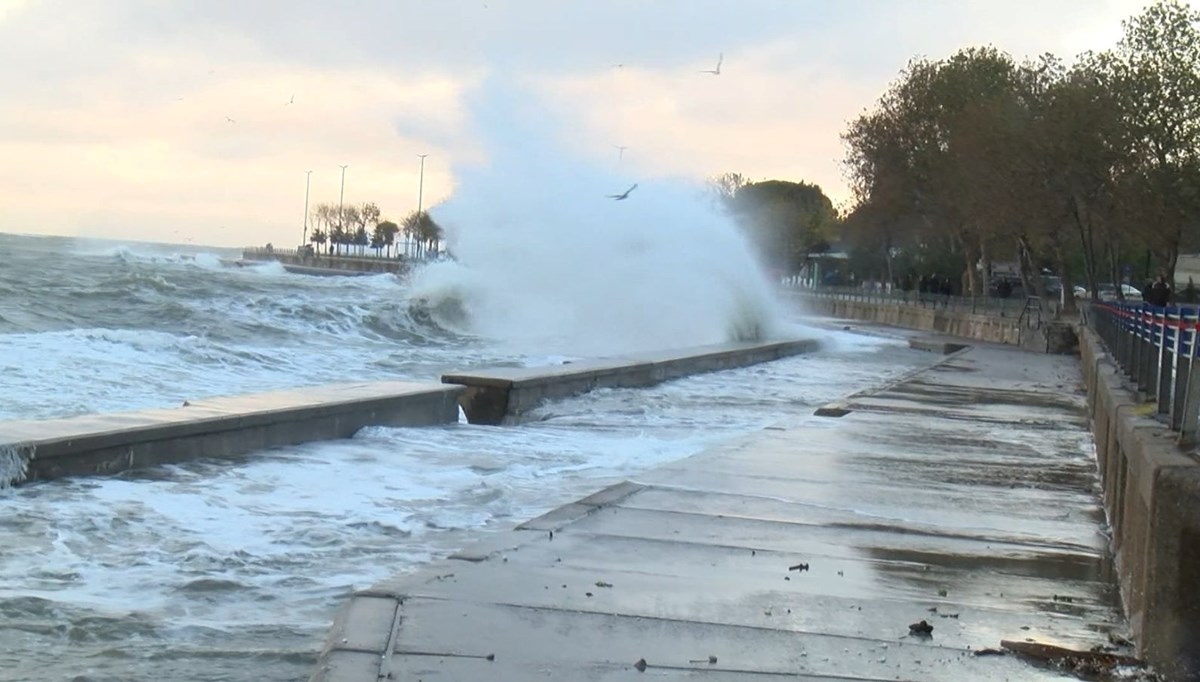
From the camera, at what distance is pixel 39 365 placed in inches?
658

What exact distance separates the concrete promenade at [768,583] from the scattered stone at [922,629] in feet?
0.08

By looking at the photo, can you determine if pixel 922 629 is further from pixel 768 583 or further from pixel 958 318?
pixel 958 318

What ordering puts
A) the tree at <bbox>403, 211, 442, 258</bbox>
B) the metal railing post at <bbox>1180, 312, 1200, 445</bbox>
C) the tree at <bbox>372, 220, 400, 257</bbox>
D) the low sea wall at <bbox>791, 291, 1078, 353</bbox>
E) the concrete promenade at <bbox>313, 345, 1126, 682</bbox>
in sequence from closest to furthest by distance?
1. the concrete promenade at <bbox>313, 345, 1126, 682</bbox>
2. the metal railing post at <bbox>1180, 312, 1200, 445</bbox>
3. the low sea wall at <bbox>791, 291, 1078, 353</bbox>
4. the tree at <bbox>403, 211, 442, 258</bbox>
5. the tree at <bbox>372, 220, 400, 257</bbox>

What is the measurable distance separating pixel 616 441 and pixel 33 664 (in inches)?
299

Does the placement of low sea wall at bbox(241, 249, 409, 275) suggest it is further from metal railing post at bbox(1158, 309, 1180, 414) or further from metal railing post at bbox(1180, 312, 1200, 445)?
metal railing post at bbox(1180, 312, 1200, 445)

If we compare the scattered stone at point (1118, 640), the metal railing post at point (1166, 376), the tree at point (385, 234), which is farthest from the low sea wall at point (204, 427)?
the tree at point (385, 234)

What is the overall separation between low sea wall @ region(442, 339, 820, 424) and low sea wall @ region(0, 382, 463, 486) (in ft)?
3.85

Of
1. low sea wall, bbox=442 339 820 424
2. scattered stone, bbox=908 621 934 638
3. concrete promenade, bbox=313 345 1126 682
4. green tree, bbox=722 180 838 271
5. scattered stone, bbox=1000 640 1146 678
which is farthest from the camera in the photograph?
green tree, bbox=722 180 838 271

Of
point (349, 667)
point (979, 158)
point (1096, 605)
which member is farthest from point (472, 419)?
point (979, 158)

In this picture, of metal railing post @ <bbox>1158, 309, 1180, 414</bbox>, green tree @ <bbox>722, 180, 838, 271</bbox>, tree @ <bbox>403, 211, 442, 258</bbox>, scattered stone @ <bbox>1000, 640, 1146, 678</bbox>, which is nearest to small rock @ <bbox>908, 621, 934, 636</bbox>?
scattered stone @ <bbox>1000, 640, 1146, 678</bbox>

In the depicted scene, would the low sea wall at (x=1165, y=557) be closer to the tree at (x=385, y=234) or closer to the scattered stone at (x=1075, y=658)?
the scattered stone at (x=1075, y=658)

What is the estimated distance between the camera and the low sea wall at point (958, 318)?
36625 mm

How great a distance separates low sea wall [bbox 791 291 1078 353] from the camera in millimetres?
36625

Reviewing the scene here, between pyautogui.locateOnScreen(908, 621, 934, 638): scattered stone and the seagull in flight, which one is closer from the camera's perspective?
pyautogui.locateOnScreen(908, 621, 934, 638): scattered stone
